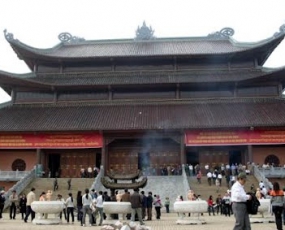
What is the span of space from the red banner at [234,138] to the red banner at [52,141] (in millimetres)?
7414

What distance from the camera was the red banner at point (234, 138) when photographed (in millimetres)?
32531

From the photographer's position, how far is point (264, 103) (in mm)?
35281

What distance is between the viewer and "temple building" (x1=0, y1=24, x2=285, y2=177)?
32719 millimetres

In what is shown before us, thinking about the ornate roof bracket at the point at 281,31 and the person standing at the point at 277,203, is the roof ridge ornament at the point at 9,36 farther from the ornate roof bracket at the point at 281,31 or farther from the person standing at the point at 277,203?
the person standing at the point at 277,203

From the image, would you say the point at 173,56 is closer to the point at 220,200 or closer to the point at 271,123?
the point at 271,123

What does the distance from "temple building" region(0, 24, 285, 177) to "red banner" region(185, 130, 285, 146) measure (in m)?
0.08

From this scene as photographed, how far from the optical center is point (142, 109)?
116 feet

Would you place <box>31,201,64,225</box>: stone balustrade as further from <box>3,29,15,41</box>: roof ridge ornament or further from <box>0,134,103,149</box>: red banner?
<box>3,29,15,41</box>: roof ridge ornament

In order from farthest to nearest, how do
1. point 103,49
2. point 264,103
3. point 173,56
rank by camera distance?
point 103,49 → point 173,56 → point 264,103

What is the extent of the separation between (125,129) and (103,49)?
13716 millimetres

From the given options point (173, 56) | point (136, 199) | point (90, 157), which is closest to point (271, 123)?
point (173, 56)

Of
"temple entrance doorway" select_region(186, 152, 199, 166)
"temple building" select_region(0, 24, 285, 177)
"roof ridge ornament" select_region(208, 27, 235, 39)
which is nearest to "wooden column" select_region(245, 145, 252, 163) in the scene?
"temple building" select_region(0, 24, 285, 177)

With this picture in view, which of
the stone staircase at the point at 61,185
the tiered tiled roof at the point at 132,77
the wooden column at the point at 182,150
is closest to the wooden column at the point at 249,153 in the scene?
the wooden column at the point at 182,150

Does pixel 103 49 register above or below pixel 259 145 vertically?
above
